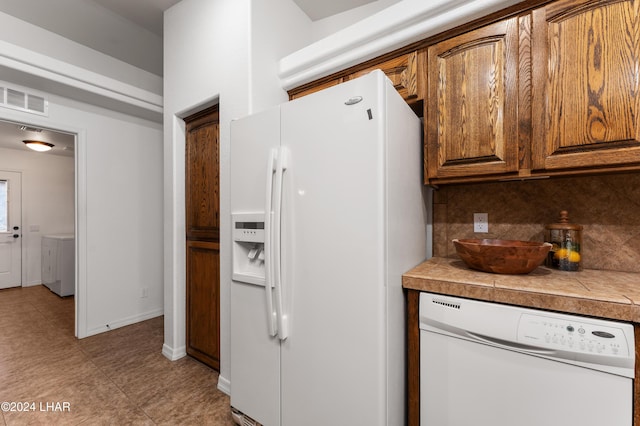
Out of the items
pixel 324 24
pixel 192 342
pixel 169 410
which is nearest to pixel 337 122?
pixel 324 24

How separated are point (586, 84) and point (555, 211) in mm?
675

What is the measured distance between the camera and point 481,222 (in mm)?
1830

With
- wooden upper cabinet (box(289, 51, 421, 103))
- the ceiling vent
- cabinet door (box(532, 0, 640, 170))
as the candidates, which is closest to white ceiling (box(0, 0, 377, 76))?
the ceiling vent

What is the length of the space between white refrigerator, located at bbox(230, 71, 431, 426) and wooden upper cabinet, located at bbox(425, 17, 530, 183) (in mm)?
162

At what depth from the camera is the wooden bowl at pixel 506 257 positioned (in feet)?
4.23

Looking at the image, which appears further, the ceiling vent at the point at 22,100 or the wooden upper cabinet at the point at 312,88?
the ceiling vent at the point at 22,100

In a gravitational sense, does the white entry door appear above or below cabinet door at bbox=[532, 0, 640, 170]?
below

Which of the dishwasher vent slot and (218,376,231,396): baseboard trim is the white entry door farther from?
the dishwasher vent slot

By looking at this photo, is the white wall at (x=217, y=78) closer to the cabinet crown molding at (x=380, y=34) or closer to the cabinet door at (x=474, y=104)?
the cabinet crown molding at (x=380, y=34)

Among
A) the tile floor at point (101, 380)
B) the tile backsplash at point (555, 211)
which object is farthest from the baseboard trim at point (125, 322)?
the tile backsplash at point (555, 211)

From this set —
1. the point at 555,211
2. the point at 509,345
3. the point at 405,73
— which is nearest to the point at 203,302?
the point at 509,345

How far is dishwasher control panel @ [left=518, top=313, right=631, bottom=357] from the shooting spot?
979 millimetres

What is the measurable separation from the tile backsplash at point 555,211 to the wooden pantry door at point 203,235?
1667 millimetres

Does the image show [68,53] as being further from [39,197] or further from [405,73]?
[39,197]
